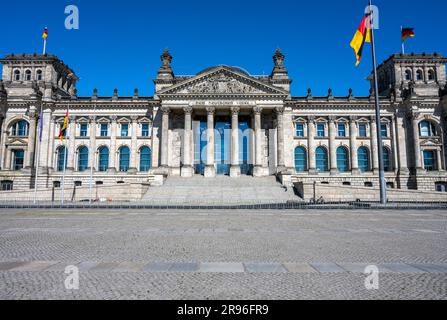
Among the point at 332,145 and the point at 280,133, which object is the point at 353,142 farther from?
the point at 280,133

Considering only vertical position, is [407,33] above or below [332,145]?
above

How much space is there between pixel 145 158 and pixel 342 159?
108ft

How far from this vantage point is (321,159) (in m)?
51.5

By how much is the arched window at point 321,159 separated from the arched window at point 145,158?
1099 inches

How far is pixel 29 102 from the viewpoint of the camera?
165ft

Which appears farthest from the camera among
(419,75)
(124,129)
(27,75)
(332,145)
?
(27,75)

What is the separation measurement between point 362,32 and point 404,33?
2136 centimetres

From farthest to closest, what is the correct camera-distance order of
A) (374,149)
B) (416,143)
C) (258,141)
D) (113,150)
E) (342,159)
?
(342,159) < (113,150) < (374,149) < (416,143) < (258,141)

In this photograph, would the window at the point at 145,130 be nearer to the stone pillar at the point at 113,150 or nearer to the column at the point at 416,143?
the stone pillar at the point at 113,150

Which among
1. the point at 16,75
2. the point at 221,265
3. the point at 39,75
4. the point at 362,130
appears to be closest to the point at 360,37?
the point at 221,265

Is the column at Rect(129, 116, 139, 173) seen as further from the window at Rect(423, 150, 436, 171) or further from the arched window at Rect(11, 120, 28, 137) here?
the window at Rect(423, 150, 436, 171)
